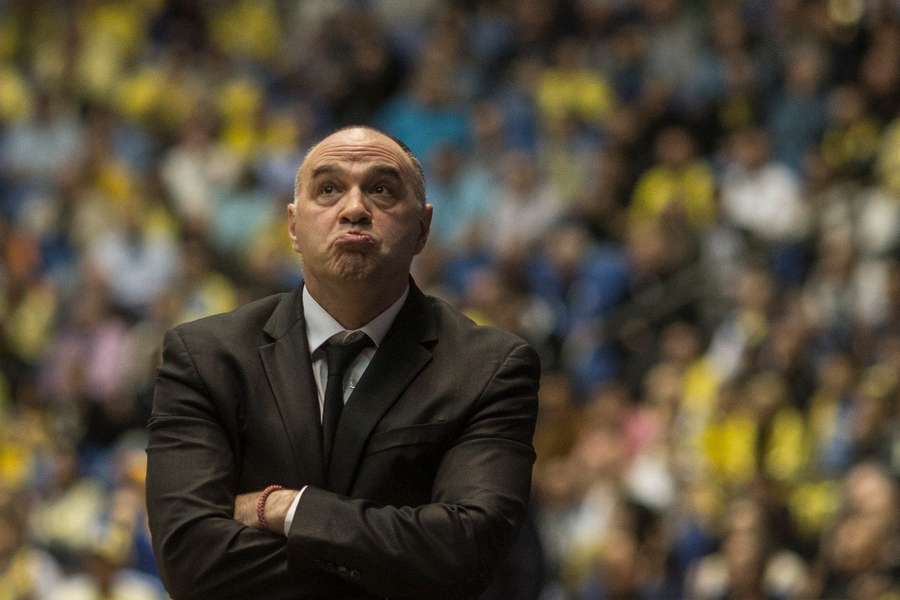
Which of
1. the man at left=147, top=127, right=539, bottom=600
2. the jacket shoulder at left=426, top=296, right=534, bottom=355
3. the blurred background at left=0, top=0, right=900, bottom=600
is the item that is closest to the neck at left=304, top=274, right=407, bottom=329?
the man at left=147, top=127, right=539, bottom=600

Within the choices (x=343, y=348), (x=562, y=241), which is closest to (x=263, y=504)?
(x=343, y=348)

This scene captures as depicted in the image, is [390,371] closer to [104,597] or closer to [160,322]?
[104,597]

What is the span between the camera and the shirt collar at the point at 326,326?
3674mm

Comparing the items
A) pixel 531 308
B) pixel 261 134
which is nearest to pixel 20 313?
pixel 261 134

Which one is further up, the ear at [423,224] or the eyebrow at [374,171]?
the eyebrow at [374,171]

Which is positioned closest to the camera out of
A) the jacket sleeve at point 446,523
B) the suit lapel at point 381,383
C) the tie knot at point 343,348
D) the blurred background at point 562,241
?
the jacket sleeve at point 446,523

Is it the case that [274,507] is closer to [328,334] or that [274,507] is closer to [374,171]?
[328,334]

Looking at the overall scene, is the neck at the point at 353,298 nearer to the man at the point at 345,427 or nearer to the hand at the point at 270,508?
the man at the point at 345,427

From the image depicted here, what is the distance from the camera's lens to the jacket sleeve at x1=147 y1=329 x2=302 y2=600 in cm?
346

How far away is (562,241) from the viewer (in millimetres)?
11320

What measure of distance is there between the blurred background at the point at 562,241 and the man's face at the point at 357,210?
3.09 m

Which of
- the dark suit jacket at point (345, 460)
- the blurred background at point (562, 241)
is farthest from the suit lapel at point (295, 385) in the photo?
the blurred background at point (562, 241)

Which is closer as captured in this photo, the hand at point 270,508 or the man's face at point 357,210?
the hand at point 270,508

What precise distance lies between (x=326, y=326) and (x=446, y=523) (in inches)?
20.1
